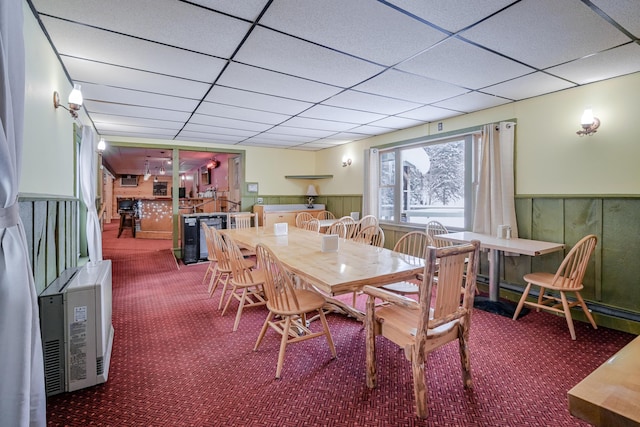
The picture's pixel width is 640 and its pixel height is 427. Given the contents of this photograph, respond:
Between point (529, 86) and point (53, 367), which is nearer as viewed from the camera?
point (53, 367)

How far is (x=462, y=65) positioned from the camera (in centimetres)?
265

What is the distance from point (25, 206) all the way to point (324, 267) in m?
1.87

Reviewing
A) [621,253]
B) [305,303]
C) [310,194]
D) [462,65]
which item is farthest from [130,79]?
[621,253]

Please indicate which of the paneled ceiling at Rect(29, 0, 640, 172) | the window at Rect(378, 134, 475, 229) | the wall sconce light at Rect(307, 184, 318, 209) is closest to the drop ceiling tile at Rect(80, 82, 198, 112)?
the paneled ceiling at Rect(29, 0, 640, 172)

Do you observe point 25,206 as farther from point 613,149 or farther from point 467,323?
point 613,149

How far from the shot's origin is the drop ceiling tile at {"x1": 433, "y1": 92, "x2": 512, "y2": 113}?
3.49 metres

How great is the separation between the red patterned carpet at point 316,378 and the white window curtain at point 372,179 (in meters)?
2.79

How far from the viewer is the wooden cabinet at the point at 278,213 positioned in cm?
645

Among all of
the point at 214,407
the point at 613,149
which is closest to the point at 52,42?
the point at 214,407

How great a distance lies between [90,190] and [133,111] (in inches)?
56.4

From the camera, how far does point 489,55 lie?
247 centimetres

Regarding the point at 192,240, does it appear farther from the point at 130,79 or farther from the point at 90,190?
the point at 130,79

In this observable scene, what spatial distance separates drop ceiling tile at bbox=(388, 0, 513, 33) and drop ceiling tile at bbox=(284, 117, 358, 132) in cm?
270

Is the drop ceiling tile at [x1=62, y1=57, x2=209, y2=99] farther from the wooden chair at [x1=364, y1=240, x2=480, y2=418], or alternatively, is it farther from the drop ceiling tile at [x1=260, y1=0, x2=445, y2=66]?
the wooden chair at [x1=364, y1=240, x2=480, y2=418]
